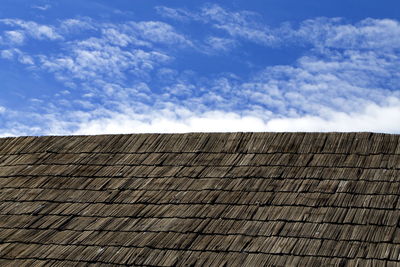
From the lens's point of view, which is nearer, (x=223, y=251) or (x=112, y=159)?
(x=223, y=251)

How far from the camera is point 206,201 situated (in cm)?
794

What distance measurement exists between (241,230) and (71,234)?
1.90 metres

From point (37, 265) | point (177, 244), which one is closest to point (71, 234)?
point (37, 265)

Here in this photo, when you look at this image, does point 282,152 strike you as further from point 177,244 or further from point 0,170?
point 0,170

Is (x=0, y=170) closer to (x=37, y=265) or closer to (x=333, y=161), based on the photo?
(x=37, y=265)

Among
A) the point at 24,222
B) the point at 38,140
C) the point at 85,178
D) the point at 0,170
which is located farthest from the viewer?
the point at 38,140

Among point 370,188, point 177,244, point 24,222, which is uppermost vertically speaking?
point 24,222

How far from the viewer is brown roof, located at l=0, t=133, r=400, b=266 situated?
6.93 meters

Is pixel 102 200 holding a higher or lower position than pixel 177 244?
higher

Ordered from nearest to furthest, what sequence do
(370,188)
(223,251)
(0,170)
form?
1. (223,251)
2. (370,188)
3. (0,170)

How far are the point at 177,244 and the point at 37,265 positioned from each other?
148 centimetres

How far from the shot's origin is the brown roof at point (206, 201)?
273 inches

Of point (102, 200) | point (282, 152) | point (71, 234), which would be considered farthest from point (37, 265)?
point (282, 152)

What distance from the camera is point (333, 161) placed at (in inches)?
329
